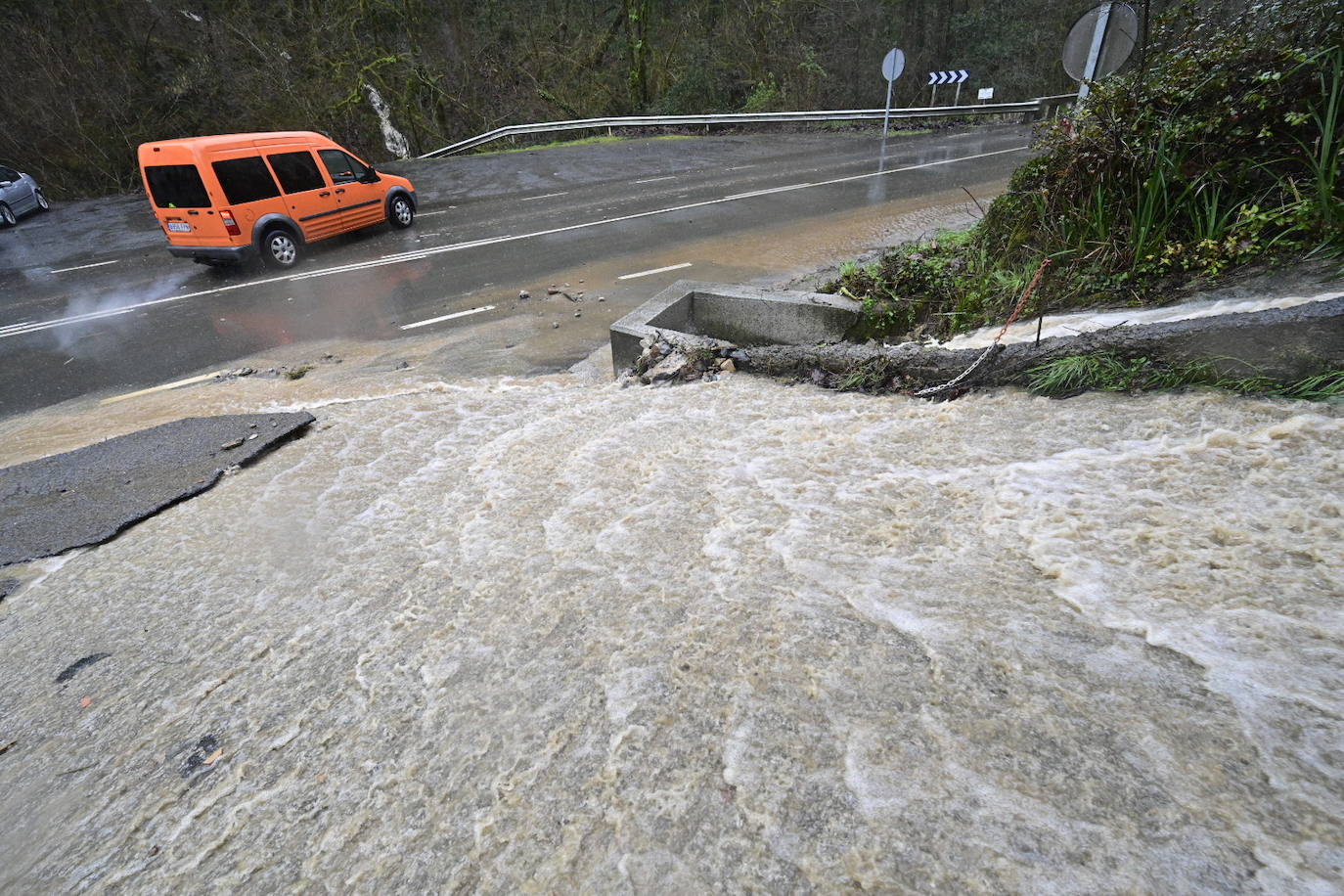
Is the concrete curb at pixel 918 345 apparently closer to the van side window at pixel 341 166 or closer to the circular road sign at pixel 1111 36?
the circular road sign at pixel 1111 36

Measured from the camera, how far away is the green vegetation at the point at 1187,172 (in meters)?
3.61

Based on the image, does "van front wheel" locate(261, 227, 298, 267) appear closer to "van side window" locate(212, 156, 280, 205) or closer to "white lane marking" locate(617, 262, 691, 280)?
"van side window" locate(212, 156, 280, 205)

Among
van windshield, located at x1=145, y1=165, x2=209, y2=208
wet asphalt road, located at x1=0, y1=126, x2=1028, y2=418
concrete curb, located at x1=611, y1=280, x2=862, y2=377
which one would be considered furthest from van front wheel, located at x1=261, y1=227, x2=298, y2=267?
concrete curb, located at x1=611, y1=280, x2=862, y2=377

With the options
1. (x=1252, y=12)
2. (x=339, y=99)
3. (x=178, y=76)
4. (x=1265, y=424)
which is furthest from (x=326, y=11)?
(x=1265, y=424)

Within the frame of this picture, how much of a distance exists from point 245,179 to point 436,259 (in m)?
2.90

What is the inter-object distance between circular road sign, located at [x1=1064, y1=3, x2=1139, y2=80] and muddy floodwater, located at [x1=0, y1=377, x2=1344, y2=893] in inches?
156

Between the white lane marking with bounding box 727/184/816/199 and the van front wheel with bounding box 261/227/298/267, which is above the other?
the van front wheel with bounding box 261/227/298/267

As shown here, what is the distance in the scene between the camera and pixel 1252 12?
13.5ft

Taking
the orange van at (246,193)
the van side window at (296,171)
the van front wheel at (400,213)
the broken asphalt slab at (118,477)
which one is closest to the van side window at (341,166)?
the orange van at (246,193)

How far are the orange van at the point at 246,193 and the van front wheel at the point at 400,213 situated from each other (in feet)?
3.52

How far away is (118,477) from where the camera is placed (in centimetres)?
455

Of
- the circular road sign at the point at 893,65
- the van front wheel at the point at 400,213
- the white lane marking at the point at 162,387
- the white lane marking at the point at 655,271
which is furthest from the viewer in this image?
the circular road sign at the point at 893,65

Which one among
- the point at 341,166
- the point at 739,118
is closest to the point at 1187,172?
the point at 341,166

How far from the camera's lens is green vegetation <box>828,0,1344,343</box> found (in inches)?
142
